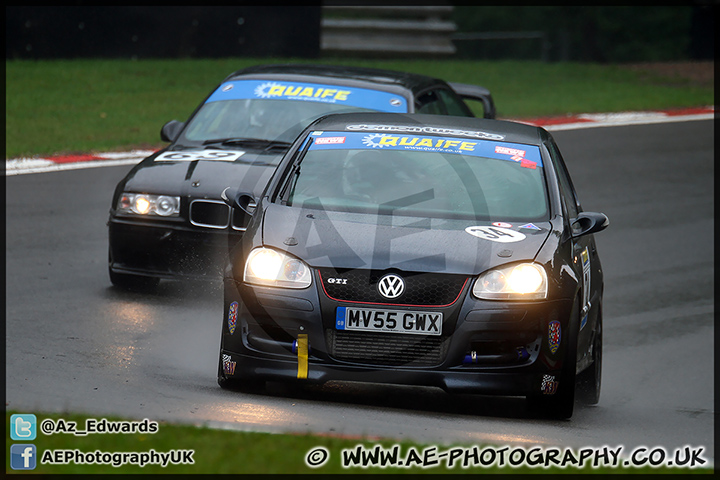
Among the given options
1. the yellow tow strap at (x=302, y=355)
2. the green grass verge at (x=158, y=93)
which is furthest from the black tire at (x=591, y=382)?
the green grass verge at (x=158, y=93)

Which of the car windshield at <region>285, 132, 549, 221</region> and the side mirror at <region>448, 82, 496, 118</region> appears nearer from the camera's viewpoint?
the car windshield at <region>285, 132, 549, 221</region>

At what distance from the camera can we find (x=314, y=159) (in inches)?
274

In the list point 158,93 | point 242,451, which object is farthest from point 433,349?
point 158,93

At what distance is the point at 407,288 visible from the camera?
18.8 ft

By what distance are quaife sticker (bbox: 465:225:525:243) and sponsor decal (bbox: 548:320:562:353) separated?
1.64 ft

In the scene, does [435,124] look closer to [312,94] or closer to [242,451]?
[312,94]

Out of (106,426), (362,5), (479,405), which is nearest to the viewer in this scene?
(106,426)

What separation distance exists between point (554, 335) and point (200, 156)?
3.75 m

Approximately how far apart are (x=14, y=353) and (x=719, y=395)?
14.6ft

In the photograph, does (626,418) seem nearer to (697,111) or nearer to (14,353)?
(14,353)

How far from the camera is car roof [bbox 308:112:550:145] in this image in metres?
7.16

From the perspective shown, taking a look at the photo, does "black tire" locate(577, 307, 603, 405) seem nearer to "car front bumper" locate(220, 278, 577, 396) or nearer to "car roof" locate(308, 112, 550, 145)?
"car front bumper" locate(220, 278, 577, 396)

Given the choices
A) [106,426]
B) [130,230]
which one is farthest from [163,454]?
[130,230]

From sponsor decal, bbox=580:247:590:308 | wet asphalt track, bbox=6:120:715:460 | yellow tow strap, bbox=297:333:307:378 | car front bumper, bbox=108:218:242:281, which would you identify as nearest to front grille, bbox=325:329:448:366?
yellow tow strap, bbox=297:333:307:378
